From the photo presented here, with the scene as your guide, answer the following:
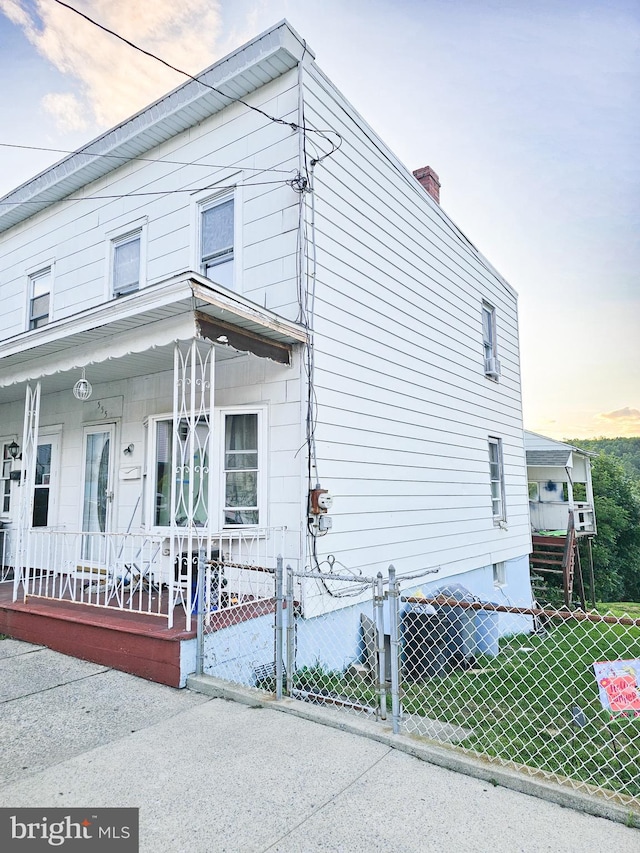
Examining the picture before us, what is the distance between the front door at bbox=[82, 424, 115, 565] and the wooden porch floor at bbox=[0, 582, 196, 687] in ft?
4.59

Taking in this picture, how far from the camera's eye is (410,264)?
8.29m

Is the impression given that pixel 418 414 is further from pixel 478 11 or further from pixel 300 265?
pixel 478 11

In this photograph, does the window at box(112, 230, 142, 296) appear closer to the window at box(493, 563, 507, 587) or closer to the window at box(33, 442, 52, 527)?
the window at box(33, 442, 52, 527)

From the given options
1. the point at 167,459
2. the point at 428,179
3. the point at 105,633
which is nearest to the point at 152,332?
the point at 167,459

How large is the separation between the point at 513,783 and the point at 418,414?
5.65m

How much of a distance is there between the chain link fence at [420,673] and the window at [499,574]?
3.12m

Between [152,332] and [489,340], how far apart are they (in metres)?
8.34

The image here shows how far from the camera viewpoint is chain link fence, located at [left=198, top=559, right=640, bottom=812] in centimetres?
345

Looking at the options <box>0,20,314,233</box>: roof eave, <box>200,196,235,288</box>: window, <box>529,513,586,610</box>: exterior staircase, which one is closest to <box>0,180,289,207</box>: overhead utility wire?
<box>0,20,314,233</box>: roof eave

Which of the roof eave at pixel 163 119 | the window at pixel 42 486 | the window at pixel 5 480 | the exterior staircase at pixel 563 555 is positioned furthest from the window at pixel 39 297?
the exterior staircase at pixel 563 555

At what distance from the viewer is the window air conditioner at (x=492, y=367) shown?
10.9 metres

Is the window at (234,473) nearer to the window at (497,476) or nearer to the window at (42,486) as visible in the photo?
the window at (42,486)

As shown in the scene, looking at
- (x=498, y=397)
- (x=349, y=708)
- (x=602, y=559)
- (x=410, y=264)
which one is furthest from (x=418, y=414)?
(x=602, y=559)

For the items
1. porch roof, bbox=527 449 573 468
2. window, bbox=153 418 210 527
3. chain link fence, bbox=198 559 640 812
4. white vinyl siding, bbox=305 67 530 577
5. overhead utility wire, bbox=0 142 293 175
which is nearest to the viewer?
chain link fence, bbox=198 559 640 812
